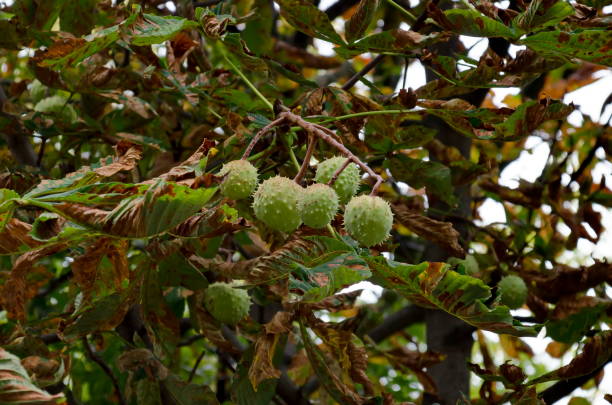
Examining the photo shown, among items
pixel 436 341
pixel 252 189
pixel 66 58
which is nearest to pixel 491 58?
pixel 252 189

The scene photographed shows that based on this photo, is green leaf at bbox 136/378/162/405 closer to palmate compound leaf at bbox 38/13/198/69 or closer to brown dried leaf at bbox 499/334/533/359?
palmate compound leaf at bbox 38/13/198/69

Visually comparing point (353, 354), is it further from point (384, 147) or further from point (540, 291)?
point (540, 291)

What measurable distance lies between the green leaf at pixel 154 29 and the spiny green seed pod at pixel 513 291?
4.33ft

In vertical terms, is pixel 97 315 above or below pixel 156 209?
below

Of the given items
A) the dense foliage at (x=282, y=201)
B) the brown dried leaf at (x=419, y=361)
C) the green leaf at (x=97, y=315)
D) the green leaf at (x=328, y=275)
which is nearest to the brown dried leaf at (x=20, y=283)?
the dense foliage at (x=282, y=201)

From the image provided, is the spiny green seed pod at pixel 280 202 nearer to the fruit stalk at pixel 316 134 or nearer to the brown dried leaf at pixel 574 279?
the fruit stalk at pixel 316 134

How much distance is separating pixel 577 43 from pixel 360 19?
0.42 metres

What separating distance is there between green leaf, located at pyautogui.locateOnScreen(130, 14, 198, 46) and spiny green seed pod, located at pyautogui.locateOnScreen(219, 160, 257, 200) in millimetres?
309

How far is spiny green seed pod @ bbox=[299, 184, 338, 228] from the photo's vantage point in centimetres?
137

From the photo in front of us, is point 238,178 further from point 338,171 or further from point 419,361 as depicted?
point 419,361

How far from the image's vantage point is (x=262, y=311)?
2.73 meters

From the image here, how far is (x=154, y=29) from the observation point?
5.08 ft

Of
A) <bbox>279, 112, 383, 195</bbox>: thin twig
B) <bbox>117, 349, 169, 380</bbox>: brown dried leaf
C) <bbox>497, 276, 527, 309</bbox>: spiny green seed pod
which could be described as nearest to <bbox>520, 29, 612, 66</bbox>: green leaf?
<bbox>279, 112, 383, 195</bbox>: thin twig

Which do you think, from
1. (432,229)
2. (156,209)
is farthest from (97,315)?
(432,229)
